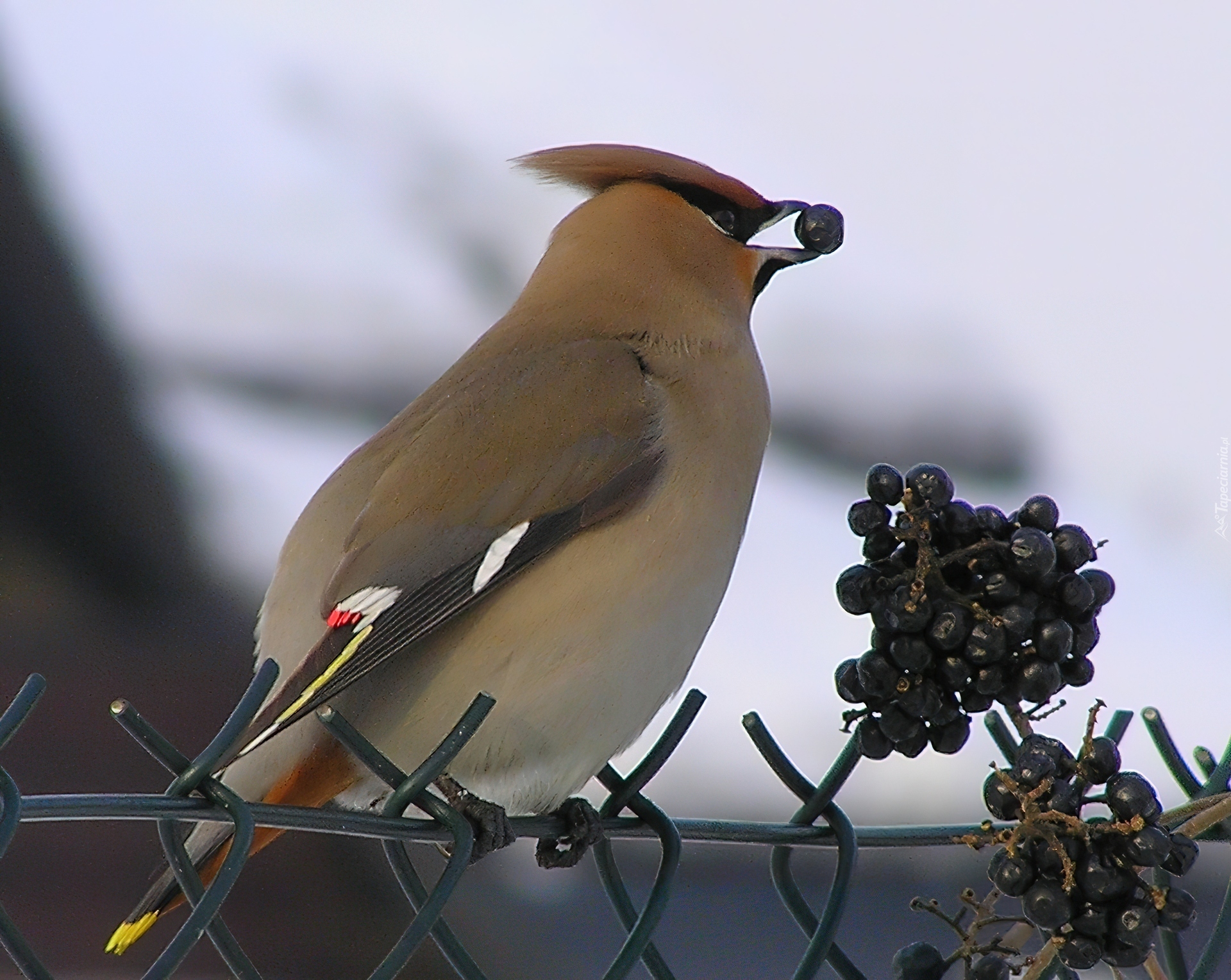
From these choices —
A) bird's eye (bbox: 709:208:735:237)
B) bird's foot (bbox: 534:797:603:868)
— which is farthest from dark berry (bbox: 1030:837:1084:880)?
bird's eye (bbox: 709:208:735:237)

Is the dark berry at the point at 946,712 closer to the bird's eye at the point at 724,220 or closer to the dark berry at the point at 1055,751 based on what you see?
the dark berry at the point at 1055,751

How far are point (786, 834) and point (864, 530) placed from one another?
245mm

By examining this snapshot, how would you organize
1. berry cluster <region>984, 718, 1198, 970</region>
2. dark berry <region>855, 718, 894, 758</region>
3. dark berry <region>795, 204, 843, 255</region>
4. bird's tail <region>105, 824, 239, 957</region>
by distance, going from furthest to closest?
dark berry <region>795, 204, 843, 255</region> < bird's tail <region>105, 824, 239, 957</region> < dark berry <region>855, 718, 894, 758</region> < berry cluster <region>984, 718, 1198, 970</region>

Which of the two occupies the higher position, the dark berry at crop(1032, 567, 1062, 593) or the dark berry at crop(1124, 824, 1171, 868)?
the dark berry at crop(1032, 567, 1062, 593)

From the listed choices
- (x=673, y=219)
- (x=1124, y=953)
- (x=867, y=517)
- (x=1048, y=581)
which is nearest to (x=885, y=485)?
(x=867, y=517)

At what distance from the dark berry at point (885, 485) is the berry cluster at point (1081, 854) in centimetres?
23

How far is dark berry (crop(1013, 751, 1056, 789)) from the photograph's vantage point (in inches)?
40.1

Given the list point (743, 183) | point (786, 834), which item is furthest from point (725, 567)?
point (743, 183)

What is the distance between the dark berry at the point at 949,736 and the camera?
124 cm

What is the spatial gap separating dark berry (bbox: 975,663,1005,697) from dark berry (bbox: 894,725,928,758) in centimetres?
7

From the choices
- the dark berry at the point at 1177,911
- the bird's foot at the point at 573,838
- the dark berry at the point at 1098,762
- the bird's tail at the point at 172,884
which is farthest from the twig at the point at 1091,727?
the bird's tail at the point at 172,884

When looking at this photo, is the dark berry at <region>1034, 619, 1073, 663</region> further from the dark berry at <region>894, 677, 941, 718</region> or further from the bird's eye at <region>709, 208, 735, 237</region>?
the bird's eye at <region>709, 208, 735, 237</region>

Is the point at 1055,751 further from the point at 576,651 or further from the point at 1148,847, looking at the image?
the point at 576,651

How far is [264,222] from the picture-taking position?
3.86 metres
